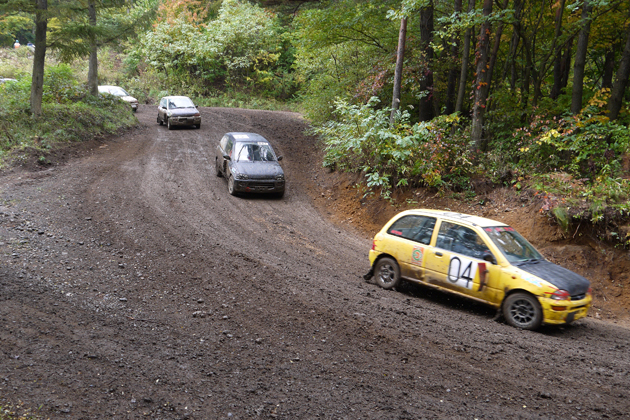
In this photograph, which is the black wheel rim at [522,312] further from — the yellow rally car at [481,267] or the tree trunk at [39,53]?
the tree trunk at [39,53]

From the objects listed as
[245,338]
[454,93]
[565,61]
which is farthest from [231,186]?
[565,61]

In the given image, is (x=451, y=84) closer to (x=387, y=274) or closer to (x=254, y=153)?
(x=254, y=153)

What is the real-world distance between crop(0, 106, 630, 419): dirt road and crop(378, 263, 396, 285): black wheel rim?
0.31 m

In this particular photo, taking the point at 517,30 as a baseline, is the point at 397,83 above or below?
below

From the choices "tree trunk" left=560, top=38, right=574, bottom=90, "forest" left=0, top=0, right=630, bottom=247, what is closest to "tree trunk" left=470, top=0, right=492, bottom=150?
"forest" left=0, top=0, right=630, bottom=247

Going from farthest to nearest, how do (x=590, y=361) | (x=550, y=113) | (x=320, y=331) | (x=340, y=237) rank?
(x=550, y=113), (x=340, y=237), (x=320, y=331), (x=590, y=361)

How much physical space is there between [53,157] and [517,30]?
16.9 meters

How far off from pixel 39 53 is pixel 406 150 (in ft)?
47.1

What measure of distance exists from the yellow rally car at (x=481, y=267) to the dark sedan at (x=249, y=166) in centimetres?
693

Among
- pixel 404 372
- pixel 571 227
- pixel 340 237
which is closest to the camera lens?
pixel 404 372

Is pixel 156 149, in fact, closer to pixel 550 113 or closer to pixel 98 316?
pixel 98 316

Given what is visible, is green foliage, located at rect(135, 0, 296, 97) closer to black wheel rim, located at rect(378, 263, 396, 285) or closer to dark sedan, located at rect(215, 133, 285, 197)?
dark sedan, located at rect(215, 133, 285, 197)

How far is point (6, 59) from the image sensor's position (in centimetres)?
3884

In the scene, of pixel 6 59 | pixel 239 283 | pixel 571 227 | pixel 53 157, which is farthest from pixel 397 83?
pixel 6 59
